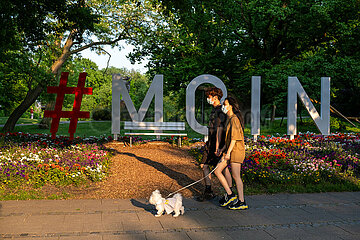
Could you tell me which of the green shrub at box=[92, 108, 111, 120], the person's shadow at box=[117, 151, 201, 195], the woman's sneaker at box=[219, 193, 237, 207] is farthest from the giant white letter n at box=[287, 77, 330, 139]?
the green shrub at box=[92, 108, 111, 120]

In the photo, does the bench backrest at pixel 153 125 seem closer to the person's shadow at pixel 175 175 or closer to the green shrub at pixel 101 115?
the person's shadow at pixel 175 175

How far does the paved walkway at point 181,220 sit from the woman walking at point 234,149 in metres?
0.20

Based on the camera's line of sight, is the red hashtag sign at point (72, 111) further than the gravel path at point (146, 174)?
Yes

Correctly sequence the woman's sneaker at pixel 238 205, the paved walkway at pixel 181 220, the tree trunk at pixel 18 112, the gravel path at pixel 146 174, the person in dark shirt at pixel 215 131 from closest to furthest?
the paved walkway at pixel 181 220, the woman's sneaker at pixel 238 205, the person in dark shirt at pixel 215 131, the gravel path at pixel 146 174, the tree trunk at pixel 18 112

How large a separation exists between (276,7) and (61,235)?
49.3 feet

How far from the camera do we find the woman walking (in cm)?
516

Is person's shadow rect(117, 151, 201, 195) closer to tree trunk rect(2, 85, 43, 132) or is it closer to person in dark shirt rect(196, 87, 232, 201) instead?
person in dark shirt rect(196, 87, 232, 201)

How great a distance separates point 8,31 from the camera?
994cm

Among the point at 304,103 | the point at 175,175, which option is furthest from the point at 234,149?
the point at 304,103

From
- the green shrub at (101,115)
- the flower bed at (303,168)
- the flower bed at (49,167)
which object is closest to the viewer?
the flower bed at (49,167)

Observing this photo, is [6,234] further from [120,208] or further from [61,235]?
[120,208]

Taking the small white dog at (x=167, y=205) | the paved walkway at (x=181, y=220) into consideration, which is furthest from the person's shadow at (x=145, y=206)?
the small white dog at (x=167, y=205)

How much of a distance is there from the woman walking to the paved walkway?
20 cm

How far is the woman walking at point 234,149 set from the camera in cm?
516
